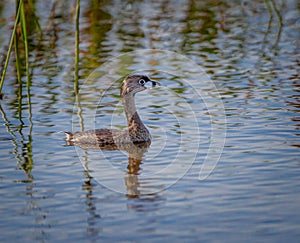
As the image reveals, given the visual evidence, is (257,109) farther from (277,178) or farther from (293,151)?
(277,178)

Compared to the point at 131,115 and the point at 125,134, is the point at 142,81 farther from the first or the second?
the point at 125,134

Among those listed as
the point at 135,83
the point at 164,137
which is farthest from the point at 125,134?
the point at 135,83

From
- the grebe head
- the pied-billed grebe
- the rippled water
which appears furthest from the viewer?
the grebe head

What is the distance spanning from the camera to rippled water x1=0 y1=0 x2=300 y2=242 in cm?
712

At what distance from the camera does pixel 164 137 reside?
34.8ft

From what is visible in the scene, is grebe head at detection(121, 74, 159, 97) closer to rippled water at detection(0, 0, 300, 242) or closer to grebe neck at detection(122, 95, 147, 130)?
grebe neck at detection(122, 95, 147, 130)

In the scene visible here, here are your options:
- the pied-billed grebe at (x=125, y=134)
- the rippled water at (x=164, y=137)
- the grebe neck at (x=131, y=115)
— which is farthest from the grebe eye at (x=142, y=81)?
the rippled water at (x=164, y=137)

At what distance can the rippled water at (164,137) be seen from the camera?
23.4 ft

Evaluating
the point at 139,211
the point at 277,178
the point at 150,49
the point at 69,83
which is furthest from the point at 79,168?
the point at 150,49

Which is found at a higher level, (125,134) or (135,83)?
(135,83)

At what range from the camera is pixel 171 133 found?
1077 cm

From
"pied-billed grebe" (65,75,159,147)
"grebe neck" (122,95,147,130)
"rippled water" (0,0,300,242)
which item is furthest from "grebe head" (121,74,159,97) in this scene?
"rippled water" (0,0,300,242)

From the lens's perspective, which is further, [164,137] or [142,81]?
[142,81]

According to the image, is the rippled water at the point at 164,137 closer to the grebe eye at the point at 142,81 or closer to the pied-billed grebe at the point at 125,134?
the pied-billed grebe at the point at 125,134
